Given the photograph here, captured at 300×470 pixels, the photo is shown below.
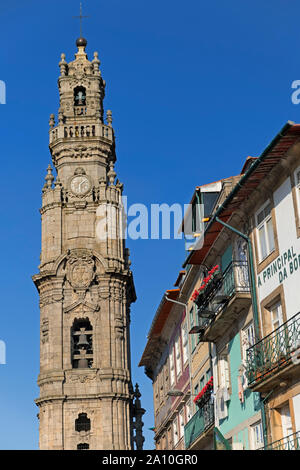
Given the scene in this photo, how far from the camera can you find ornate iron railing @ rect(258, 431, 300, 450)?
23.5 m

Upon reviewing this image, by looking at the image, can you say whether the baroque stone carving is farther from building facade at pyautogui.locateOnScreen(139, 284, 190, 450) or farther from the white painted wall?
the white painted wall

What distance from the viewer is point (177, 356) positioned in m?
45.2

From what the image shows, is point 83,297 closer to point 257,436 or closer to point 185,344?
point 185,344

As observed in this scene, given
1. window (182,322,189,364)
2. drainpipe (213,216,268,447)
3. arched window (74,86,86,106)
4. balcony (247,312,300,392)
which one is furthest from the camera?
arched window (74,86,86,106)

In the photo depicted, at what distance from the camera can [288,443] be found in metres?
24.2

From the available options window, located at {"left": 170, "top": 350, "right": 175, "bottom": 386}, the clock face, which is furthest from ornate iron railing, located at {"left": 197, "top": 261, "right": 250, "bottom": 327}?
the clock face

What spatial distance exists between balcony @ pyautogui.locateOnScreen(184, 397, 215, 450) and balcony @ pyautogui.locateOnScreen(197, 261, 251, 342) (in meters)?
2.93

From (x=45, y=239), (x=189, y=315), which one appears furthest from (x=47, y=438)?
(x=189, y=315)

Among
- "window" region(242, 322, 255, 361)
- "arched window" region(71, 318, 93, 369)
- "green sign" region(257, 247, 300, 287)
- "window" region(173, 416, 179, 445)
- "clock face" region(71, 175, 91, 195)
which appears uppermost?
"clock face" region(71, 175, 91, 195)

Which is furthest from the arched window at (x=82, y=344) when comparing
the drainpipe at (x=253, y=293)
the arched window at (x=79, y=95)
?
the drainpipe at (x=253, y=293)

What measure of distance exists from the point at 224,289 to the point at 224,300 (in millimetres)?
779

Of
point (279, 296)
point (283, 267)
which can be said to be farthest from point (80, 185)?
point (283, 267)

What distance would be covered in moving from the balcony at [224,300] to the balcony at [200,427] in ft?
9.62

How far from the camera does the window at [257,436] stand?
27.8 meters
